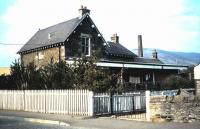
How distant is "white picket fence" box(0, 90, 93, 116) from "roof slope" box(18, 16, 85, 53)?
40.4ft

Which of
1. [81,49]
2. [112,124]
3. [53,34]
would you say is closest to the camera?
[112,124]

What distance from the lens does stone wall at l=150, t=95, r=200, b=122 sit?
16.1 m

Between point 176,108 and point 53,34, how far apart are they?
25351 millimetres

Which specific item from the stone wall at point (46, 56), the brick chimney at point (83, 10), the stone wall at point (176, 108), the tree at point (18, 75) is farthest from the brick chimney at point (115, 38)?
the stone wall at point (176, 108)

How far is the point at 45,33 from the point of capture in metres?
42.8

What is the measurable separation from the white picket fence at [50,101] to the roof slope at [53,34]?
485 inches

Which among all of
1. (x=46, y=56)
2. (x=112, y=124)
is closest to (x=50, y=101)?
(x=112, y=124)

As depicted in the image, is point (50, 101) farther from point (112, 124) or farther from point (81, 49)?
point (81, 49)

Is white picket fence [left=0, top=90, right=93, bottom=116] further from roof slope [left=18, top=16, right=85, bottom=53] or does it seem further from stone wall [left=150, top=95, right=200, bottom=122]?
roof slope [left=18, top=16, right=85, bottom=53]

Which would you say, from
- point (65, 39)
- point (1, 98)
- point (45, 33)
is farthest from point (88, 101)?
point (45, 33)

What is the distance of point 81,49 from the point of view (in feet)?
128

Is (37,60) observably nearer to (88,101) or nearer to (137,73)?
(137,73)

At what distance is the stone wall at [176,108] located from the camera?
1612 centimetres

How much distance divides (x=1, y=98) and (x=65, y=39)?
461 inches
